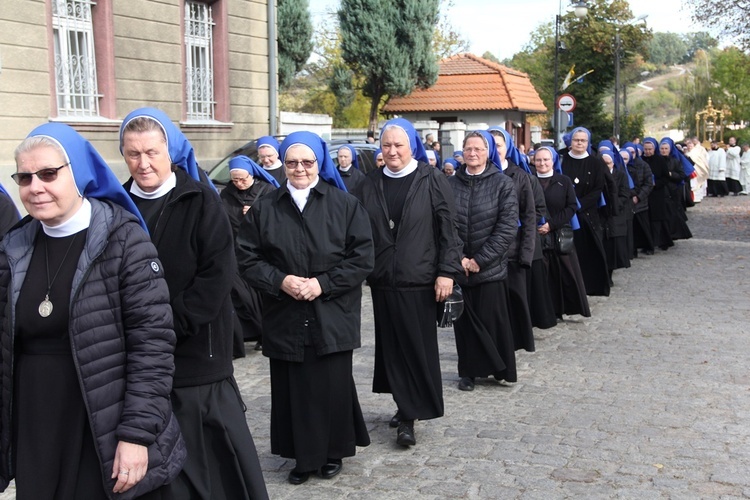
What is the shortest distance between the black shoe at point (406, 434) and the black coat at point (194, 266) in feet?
7.53

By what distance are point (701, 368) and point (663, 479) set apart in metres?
3.12

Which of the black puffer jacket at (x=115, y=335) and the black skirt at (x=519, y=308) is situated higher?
the black puffer jacket at (x=115, y=335)

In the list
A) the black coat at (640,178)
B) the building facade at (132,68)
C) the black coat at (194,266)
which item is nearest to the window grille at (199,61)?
the building facade at (132,68)

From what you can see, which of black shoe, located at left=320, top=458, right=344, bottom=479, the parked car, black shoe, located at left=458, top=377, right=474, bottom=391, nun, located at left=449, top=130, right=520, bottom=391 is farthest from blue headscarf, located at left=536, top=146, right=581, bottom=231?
black shoe, located at left=320, top=458, right=344, bottom=479

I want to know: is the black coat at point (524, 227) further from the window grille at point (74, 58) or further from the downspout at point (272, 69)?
the downspout at point (272, 69)

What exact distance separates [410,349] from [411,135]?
4.50ft

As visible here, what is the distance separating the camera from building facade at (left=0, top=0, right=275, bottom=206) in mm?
14773

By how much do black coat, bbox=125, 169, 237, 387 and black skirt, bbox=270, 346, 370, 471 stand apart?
1433 millimetres

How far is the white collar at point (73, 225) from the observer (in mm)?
A: 3359

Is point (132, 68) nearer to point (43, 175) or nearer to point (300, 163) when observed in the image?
point (300, 163)

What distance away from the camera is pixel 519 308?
8367 millimetres

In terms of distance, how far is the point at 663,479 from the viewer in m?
5.53

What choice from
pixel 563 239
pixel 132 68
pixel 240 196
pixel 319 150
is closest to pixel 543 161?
pixel 563 239

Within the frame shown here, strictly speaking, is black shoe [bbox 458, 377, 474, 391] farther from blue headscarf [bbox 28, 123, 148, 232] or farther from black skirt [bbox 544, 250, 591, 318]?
blue headscarf [bbox 28, 123, 148, 232]
